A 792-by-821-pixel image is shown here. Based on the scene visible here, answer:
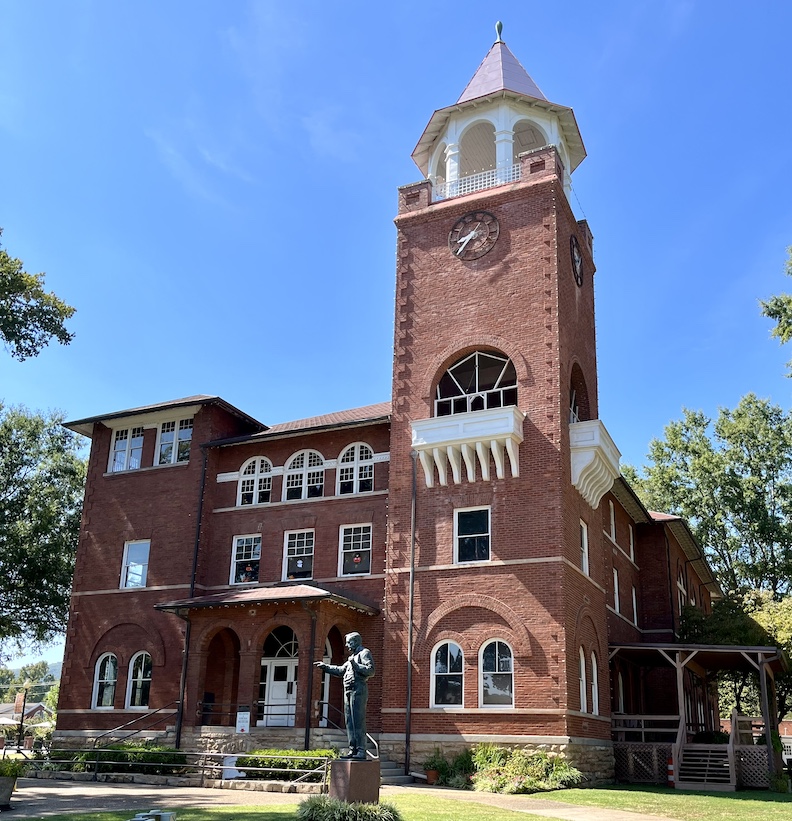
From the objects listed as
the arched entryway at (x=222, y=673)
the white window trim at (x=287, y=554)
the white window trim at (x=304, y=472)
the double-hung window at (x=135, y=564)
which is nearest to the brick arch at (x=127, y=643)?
the double-hung window at (x=135, y=564)

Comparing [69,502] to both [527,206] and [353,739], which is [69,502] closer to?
[527,206]

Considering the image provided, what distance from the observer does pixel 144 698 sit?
30.3 metres

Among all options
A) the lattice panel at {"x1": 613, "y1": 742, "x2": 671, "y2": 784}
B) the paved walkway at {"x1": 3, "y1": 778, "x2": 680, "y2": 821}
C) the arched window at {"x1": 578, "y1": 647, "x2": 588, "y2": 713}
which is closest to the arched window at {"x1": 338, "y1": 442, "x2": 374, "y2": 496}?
the arched window at {"x1": 578, "y1": 647, "x2": 588, "y2": 713}

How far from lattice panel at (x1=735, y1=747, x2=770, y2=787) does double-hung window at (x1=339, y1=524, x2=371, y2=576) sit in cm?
1255

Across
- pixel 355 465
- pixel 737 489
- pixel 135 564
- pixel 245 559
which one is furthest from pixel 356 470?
pixel 737 489

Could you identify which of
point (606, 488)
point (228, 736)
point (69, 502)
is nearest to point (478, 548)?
point (606, 488)

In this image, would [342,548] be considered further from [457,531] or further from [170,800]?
[170,800]

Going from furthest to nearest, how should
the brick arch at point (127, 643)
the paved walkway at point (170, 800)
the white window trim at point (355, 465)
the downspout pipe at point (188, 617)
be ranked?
the brick arch at point (127, 643) < the white window trim at point (355, 465) < the downspout pipe at point (188, 617) < the paved walkway at point (170, 800)

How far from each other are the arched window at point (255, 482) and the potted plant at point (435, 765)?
11.4 m

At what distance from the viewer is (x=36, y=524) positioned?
1575 inches

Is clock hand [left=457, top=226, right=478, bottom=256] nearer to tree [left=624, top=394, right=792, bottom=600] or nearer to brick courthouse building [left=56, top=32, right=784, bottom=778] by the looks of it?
brick courthouse building [left=56, top=32, right=784, bottom=778]

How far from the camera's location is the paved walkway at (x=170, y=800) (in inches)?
628

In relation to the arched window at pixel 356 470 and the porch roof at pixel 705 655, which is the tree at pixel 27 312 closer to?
the arched window at pixel 356 470

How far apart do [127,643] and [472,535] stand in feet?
44.5
